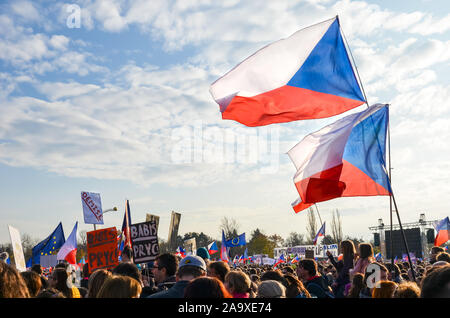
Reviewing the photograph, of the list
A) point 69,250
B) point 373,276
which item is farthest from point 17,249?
point 373,276

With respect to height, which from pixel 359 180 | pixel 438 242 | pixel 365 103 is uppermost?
pixel 365 103

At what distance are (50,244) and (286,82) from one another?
1267cm

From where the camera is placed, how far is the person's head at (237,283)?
5117mm

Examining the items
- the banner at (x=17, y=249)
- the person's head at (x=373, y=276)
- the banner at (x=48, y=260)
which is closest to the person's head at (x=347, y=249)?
the person's head at (x=373, y=276)

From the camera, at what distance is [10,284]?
136 inches

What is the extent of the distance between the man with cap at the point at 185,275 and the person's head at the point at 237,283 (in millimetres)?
344

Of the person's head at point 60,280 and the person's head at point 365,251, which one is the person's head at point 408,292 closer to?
the person's head at point 365,251

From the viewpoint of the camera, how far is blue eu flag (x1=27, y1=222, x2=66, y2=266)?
17.3 meters

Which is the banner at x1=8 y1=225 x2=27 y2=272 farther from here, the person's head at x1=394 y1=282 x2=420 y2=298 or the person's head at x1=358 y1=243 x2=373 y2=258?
the person's head at x1=394 y1=282 x2=420 y2=298
